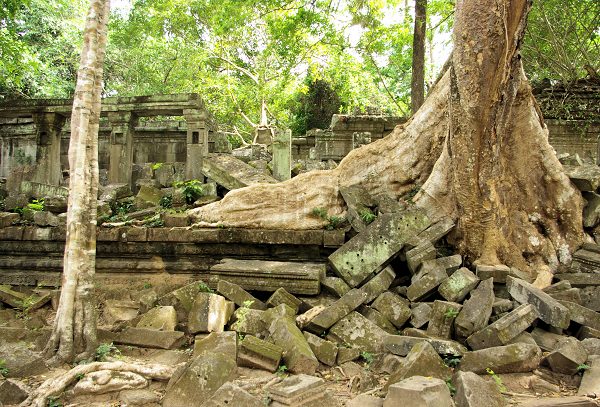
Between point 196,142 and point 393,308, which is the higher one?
point 196,142

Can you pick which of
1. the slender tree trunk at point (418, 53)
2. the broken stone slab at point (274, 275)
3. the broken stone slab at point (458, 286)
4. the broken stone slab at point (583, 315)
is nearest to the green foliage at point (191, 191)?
the broken stone slab at point (274, 275)

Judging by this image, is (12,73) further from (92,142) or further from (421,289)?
(421,289)

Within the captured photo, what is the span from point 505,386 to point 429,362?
0.60m

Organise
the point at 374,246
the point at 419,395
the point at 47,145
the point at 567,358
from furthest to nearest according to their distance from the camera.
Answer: the point at 47,145
the point at 374,246
the point at 567,358
the point at 419,395

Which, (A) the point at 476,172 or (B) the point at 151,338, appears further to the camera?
(A) the point at 476,172

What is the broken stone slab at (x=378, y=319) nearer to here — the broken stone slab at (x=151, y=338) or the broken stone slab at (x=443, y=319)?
the broken stone slab at (x=443, y=319)

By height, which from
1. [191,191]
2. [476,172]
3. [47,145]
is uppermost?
[47,145]

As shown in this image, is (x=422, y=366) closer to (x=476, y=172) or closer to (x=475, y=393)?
(x=475, y=393)

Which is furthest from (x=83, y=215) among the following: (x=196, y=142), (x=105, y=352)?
(x=196, y=142)

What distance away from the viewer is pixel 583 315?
3607 mm

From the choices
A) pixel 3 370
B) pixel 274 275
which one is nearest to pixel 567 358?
pixel 274 275

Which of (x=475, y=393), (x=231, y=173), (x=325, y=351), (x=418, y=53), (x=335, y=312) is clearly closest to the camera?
(x=475, y=393)

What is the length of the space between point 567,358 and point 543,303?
535 mm

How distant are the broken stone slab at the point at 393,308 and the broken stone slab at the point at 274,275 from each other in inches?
25.8
